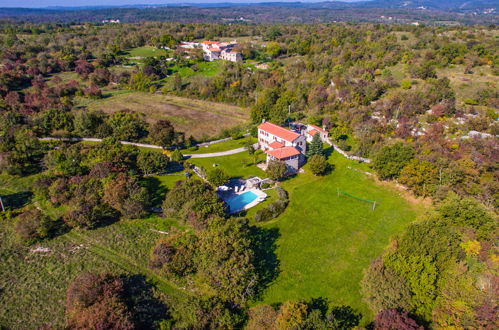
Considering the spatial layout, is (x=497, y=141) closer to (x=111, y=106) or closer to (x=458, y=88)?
(x=458, y=88)

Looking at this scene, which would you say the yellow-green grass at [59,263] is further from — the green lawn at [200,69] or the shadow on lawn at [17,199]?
the green lawn at [200,69]

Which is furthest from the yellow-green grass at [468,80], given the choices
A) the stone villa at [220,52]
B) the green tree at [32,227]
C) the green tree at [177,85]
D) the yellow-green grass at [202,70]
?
the green tree at [32,227]

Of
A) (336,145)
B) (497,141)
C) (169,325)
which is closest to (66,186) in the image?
(169,325)

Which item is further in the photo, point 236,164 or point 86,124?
point 86,124

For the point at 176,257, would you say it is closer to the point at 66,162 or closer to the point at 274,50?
the point at 66,162

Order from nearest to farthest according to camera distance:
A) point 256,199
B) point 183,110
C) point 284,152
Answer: point 256,199
point 284,152
point 183,110

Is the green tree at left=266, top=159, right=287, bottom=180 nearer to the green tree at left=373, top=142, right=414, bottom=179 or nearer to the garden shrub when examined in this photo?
the garden shrub

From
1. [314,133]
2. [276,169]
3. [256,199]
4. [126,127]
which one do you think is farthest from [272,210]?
[126,127]
